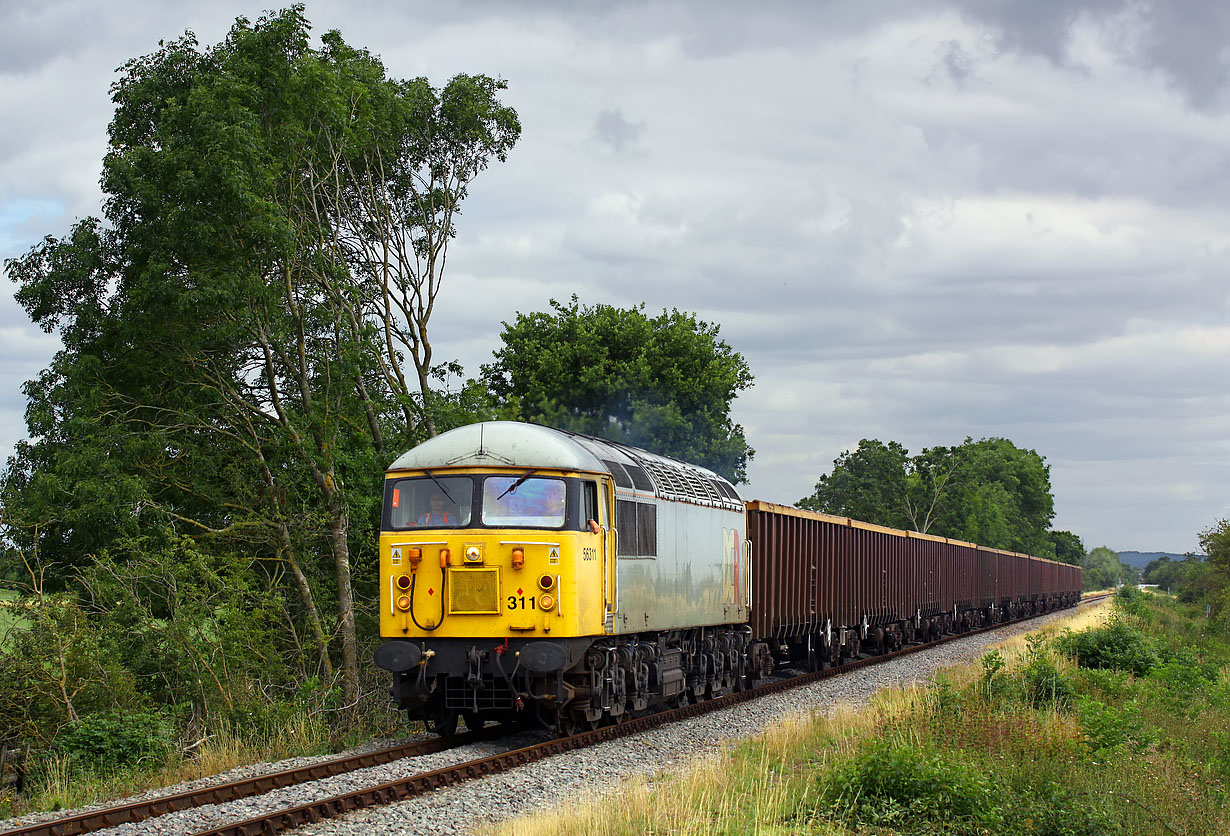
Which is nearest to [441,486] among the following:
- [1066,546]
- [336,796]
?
[336,796]

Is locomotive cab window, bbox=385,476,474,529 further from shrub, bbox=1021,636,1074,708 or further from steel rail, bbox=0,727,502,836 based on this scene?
shrub, bbox=1021,636,1074,708

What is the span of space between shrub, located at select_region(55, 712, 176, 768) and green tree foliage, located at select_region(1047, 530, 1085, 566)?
14734 centimetres

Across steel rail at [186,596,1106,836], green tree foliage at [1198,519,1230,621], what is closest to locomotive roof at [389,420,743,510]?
steel rail at [186,596,1106,836]

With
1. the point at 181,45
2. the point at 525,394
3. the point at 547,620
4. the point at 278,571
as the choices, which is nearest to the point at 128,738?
the point at 547,620

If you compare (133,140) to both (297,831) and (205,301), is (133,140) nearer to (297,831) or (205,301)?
(205,301)

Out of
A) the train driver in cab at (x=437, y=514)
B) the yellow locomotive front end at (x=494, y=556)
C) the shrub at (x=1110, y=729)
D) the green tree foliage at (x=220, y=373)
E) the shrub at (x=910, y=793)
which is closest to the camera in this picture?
the shrub at (x=910, y=793)

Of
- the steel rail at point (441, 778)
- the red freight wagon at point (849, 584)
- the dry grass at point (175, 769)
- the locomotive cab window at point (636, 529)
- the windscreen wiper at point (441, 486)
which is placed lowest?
the dry grass at point (175, 769)

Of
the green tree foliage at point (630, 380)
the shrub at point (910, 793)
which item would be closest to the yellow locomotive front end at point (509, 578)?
the shrub at point (910, 793)

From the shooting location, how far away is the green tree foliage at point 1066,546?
505ft

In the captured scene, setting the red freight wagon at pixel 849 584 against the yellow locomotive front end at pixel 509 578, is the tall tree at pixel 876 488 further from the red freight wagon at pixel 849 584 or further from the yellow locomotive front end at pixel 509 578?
the yellow locomotive front end at pixel 509 578

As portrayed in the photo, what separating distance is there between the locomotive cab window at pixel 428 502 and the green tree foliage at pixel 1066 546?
146996 mm

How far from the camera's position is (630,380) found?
4659cm

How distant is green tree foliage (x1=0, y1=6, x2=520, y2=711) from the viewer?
814 inches

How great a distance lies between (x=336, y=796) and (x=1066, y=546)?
529 feet
